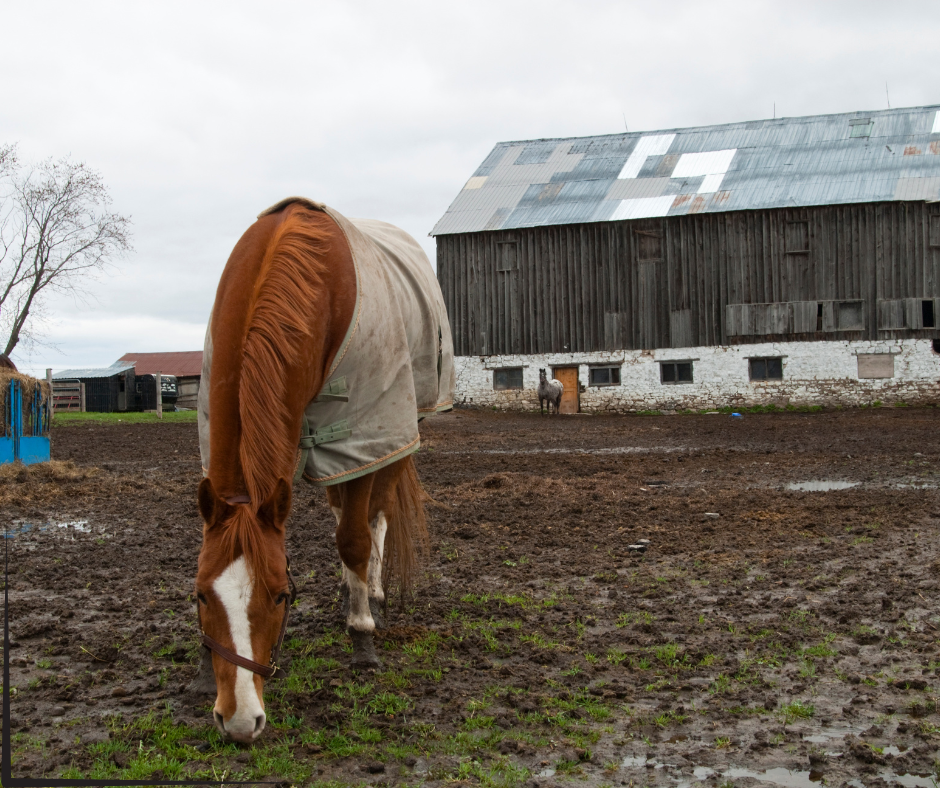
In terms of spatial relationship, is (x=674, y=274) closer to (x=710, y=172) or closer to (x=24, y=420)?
(x=710, y=172)

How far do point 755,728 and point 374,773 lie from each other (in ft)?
4.17

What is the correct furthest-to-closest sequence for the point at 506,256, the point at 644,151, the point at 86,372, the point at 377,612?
the point at 86,372 < the point at 644,151 < the point at 506,256 < the point at 377,612

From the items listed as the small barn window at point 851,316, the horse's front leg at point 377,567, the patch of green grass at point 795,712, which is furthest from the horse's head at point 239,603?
the small barn window at point 851,316

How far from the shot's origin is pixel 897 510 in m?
6.29

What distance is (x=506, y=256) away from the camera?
23.9 metres

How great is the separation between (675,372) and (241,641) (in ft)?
69.8

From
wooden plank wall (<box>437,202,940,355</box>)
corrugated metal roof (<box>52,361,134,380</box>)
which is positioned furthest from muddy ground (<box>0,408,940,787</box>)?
corrugated metal roof (<box>52,361,134,380</box>)

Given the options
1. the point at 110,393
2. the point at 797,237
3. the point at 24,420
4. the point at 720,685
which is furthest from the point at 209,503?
the point at 110,393

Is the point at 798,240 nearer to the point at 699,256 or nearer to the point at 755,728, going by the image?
the point at 699,256

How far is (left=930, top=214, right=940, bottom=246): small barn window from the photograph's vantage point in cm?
2112

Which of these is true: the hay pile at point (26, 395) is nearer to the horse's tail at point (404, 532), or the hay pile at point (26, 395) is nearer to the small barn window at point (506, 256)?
the horse's tail at point (404, 532)

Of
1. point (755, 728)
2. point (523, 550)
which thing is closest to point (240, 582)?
point (755, 728)

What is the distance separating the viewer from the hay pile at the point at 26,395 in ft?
31.0

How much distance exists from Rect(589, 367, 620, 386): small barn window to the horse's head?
832 inches
